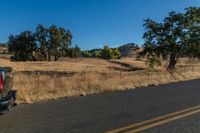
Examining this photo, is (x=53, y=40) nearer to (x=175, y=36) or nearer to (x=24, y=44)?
(x=24, y=44)

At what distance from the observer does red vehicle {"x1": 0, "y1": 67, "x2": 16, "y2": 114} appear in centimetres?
771

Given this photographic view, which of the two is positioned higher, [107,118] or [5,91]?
[5,91]

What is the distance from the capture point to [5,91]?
812 cm

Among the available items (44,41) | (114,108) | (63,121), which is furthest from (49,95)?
(44,41)

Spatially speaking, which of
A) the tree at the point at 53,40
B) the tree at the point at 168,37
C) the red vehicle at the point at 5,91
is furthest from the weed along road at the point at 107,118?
the tree at the point at 53,40

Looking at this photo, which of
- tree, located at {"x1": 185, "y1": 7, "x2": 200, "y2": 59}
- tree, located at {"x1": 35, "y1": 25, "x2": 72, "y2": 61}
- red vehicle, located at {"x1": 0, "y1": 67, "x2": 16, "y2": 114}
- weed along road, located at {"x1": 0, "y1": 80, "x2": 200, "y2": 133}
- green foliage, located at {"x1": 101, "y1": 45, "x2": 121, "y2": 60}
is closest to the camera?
weed along road, located at {"x1": 0, "y1": 80, "x2": 200, "y2": 133}

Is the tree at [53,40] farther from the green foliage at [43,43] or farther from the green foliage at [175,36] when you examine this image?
the green foliage at [175,36]

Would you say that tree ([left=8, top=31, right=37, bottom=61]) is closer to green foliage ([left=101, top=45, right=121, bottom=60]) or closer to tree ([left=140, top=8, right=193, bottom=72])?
tree ([left=140, top=8, right=193, bottom=72])

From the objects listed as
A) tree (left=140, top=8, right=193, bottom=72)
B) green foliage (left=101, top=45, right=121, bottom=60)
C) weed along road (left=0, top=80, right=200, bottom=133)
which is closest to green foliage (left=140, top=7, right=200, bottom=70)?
tree (left=140, top=8, right=193, bottom=72)

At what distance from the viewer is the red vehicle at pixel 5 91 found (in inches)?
304

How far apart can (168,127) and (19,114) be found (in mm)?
4074

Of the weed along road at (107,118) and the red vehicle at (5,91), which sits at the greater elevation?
the red vehicle at (5,91)

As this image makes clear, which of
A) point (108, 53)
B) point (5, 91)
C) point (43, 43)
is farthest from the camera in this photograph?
point (108, 53)

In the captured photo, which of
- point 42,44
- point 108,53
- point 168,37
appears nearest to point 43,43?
point 42,44
